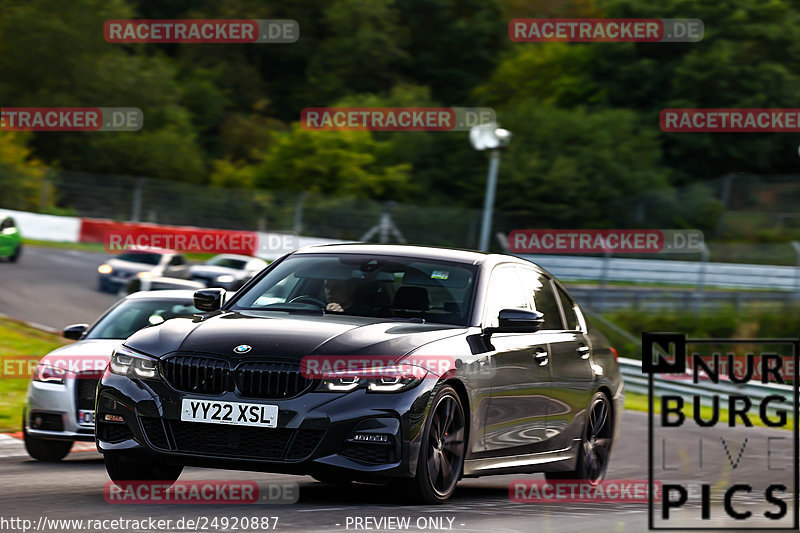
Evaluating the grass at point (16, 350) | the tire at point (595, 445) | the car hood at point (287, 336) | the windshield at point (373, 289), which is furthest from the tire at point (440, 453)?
the grass at point (16, 350)

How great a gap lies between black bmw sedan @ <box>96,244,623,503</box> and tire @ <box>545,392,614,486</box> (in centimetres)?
44

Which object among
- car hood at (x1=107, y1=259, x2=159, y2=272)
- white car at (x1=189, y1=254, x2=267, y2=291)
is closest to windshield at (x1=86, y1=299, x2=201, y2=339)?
white car at (x1=189, y1=254, x2=267, y2=291)

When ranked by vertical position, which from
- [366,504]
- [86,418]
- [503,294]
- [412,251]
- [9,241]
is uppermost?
[9,241]

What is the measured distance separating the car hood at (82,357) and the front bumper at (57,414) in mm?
140

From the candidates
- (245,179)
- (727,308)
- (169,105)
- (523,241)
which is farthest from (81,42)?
(727,308)

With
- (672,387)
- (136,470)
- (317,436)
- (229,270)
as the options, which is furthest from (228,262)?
(317,436)

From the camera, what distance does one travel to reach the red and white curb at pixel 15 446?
38.1 feet

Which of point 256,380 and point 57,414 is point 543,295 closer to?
point 256,380

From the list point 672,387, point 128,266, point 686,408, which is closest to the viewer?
point 686,408

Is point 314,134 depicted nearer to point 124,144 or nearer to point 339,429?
point 124,144

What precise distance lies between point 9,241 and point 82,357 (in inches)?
862

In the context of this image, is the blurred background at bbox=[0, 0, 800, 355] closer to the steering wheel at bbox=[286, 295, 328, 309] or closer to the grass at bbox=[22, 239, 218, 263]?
the grass at bbox=[22, 239, 218, 263]

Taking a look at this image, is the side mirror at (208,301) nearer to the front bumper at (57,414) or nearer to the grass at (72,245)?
the front bumper at (57,414)

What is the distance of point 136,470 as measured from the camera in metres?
7.95
